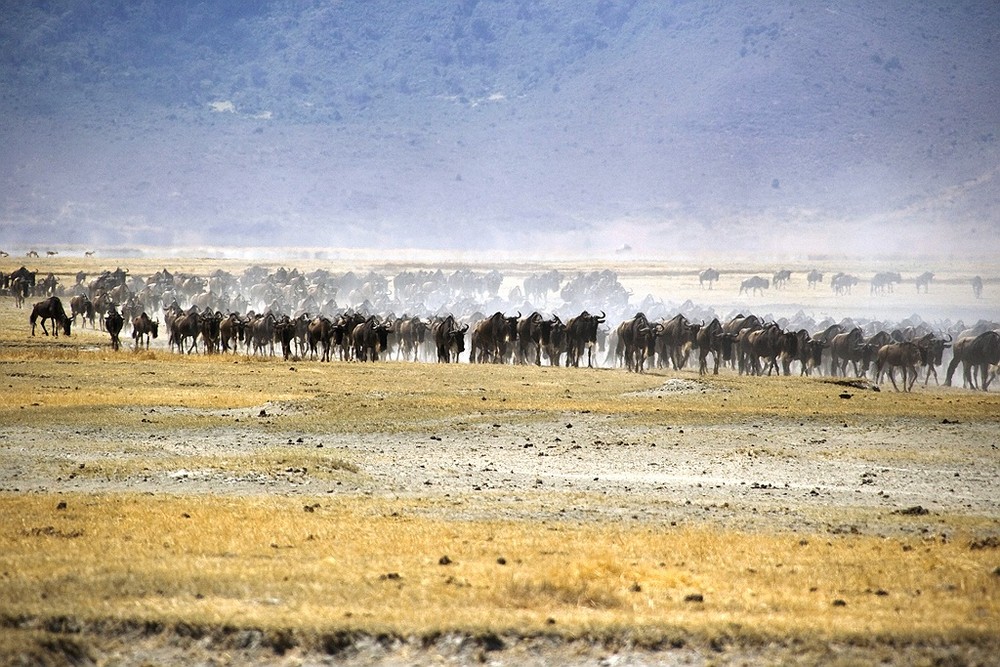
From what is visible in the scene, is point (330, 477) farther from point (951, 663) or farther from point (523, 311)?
point (523, 311)

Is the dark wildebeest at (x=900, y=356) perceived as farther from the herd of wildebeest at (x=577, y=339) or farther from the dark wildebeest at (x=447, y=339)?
the dark wildebeest at (x=447, y=339)

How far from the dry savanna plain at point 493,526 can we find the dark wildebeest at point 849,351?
14.1 meters

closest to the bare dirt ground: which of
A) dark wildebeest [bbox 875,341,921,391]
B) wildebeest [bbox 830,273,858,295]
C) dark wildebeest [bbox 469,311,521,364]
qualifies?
dark wildebeest [bbox 875,341,921,391]

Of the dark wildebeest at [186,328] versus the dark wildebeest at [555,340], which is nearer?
the dark wildebeest at [555,340]

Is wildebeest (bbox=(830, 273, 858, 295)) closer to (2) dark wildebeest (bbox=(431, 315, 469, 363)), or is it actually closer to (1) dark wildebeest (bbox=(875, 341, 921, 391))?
(2) dark wildebeest (bbox=(431, 315, 469, 363))

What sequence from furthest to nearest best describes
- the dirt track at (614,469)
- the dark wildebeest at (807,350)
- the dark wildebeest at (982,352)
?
1. the dark wildebeest at (807,350)
2. the dark wildebeest at (982,352)
3. the dirt track at (614,469)

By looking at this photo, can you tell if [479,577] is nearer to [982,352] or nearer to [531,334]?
[531,334]

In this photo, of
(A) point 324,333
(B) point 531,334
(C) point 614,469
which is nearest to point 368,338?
(A) point 324,333

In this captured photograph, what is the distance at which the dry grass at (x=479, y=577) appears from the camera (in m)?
9.44

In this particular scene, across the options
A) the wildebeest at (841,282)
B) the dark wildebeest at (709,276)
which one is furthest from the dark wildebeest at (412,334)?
the dark wildebeest at (709,276)

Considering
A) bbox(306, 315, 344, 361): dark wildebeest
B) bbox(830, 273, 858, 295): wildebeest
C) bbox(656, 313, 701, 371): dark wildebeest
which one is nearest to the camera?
bbox(656, 313, 701, 371): dark wildebeest

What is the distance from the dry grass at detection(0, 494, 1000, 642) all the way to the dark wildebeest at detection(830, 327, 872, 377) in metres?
30.2

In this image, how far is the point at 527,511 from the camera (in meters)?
14.4

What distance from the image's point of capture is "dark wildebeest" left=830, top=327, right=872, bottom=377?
41781 mm
